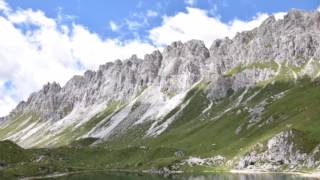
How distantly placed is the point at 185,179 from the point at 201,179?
293 inches

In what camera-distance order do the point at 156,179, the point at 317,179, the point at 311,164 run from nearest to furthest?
the point at 317,179, the point at 156,179, the point at 311,164

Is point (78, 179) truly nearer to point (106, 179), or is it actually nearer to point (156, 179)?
point (106, 179)

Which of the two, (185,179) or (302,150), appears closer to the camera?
(185,179)

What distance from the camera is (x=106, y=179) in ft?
578

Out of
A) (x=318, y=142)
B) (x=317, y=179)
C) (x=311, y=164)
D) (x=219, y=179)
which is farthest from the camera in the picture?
(x=318, y=142)

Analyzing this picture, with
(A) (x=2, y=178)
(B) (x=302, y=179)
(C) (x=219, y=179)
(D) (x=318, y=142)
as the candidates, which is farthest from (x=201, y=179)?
(A) (x=2, y=178)

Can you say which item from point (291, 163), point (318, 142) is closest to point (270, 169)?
point (291, 163)

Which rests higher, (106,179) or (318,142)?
(318,142)

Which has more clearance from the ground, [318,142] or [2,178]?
[318,142]

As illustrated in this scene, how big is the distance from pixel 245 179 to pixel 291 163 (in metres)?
51.7

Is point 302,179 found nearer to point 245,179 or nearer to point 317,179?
point 317,179

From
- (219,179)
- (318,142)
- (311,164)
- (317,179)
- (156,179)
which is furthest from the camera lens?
(318,142)

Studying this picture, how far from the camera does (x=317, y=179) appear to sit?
146625 millimetres

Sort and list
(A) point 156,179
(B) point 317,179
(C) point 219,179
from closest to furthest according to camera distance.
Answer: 1. (B) point 317,179
2. (C) point 219,179
3. (A) point 156,179
